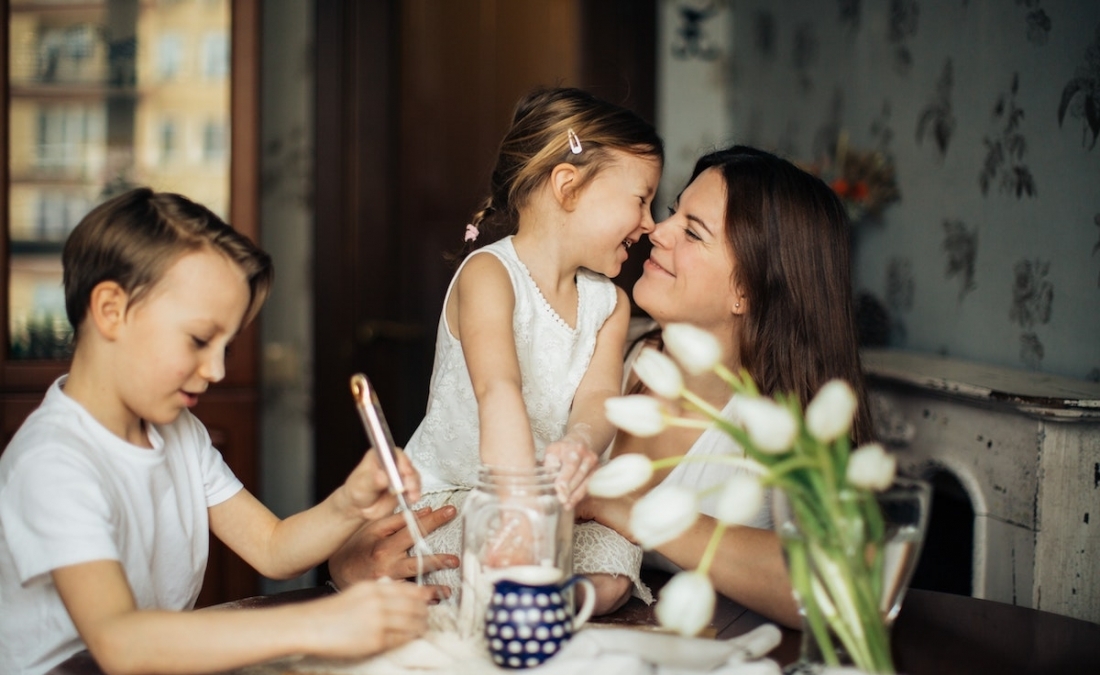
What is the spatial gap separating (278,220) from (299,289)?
0.23 meters

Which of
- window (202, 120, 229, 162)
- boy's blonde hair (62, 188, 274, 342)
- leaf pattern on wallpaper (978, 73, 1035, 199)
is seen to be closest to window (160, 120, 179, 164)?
window (202, 120, 229, 162)

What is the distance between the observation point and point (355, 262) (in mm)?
3152

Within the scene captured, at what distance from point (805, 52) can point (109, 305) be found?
256 centimetres

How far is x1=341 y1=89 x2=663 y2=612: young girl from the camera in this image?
1.57 metres

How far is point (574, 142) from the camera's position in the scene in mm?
1583

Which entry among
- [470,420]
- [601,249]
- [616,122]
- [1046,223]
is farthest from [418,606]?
[1046,223]

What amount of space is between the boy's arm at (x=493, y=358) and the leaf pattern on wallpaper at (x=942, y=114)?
132cm

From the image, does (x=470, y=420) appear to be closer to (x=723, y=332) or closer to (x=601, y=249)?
(x=601, y=249)

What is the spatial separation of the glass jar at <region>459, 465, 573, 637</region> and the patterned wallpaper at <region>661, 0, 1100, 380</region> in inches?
50.4

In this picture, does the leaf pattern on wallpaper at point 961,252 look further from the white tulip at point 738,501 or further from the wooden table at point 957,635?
the white tulip at point 738,501

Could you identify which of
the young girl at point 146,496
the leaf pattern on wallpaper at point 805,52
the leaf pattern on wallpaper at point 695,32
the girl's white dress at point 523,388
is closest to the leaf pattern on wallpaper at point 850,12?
the leaf pattern on wallpaper at point 805,52

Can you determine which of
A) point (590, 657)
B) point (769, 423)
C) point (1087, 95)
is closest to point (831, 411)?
point (769, 423)

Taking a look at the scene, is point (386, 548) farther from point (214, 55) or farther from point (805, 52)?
point (805, 52)

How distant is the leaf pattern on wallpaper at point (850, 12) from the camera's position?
112 inches
